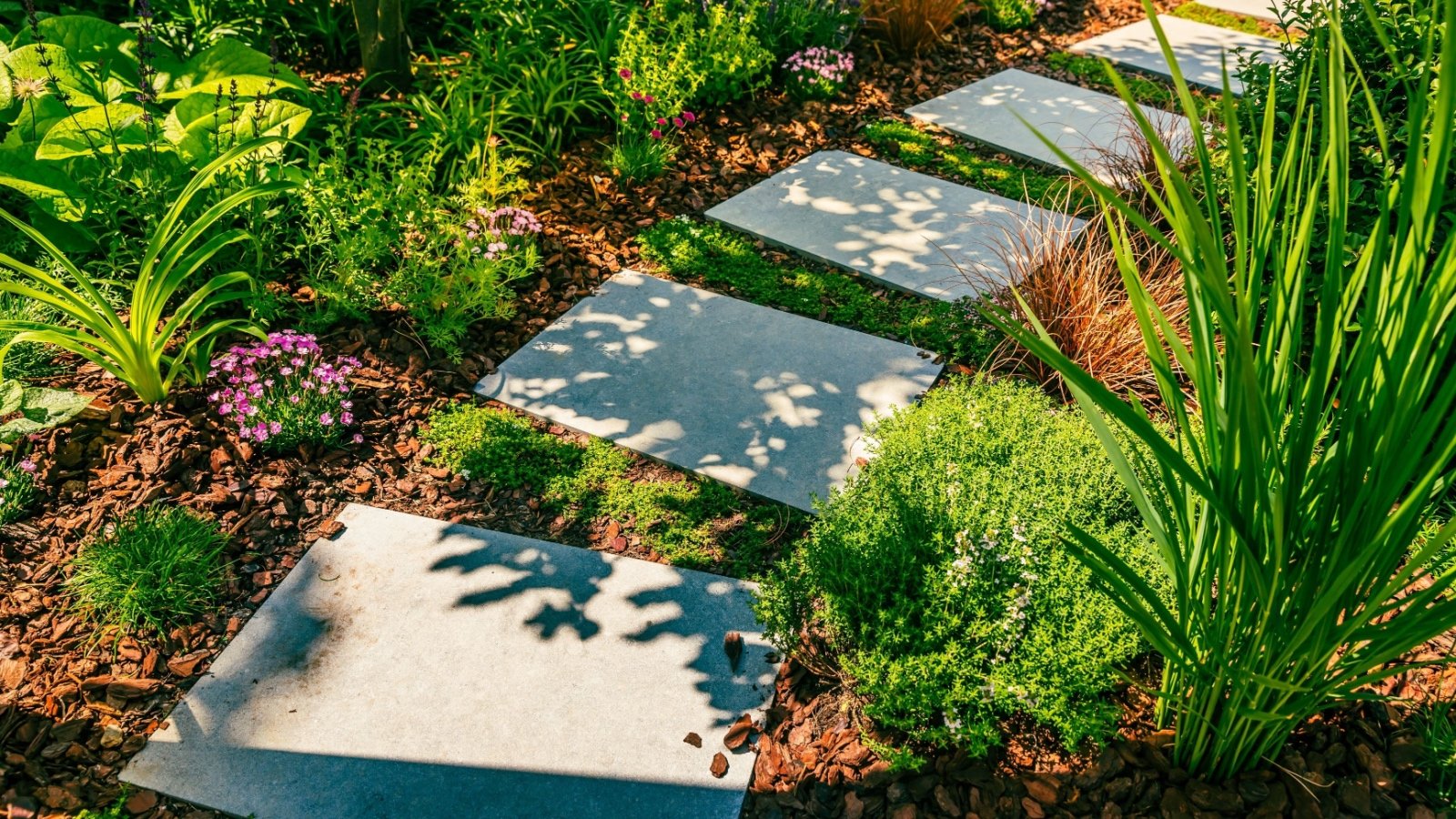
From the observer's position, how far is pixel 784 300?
4.26m

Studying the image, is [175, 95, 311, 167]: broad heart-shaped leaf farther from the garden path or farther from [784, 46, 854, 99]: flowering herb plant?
[784, 46, 854, 99]: flowering herb plant

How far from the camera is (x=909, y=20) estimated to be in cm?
645

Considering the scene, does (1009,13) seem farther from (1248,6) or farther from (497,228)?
(497,228)

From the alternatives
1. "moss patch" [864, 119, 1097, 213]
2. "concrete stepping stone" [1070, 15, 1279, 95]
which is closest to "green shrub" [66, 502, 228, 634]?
"moss patch" [864, 119, 1097, 213]

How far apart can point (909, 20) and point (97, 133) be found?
4.89m

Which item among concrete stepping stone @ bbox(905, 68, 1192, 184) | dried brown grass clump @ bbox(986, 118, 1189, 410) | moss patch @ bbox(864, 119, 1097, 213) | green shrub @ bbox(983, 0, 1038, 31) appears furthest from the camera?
green shrub @ bbox(983, 0, 1038, 31)

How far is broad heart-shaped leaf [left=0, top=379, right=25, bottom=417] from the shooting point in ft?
9.75

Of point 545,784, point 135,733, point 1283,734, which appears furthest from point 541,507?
point 1283,734

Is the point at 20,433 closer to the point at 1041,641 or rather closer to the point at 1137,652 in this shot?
the point at 1041,641

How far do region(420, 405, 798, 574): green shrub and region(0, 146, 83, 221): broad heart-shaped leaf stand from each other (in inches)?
61.3

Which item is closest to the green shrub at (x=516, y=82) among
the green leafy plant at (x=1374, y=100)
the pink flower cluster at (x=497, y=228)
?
the pink flower cluster at (x=497, y=228)

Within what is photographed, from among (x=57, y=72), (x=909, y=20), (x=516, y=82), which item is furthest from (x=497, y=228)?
(x=909, y=20)

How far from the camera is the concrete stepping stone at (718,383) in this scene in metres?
3.42

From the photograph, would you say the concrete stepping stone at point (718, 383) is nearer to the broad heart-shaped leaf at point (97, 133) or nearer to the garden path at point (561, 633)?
the garden path at point (561, 633)
